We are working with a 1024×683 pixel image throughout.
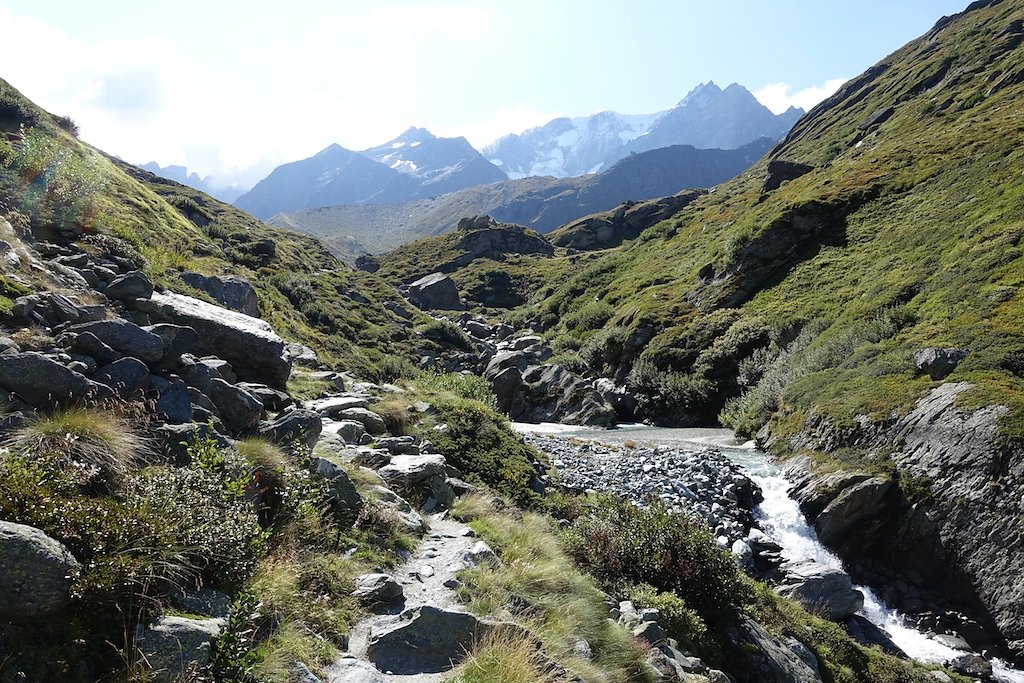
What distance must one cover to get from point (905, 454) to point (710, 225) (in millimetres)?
65659

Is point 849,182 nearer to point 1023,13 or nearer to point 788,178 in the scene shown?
point 788,178

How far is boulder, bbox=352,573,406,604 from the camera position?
6729mm

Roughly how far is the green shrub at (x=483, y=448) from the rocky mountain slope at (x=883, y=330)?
1110cm

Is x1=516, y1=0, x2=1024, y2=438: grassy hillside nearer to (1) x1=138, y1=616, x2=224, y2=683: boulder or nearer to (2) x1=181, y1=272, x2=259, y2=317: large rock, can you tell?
(1) x1=138, y1=616, x2=224, y2=683: boulder

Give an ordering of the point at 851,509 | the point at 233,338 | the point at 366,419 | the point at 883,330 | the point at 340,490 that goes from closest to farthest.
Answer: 1. the point at 340,490
2. the point at 233,338
3. the point at 366,419
4. the point at 851,509
5. the point at 883,330

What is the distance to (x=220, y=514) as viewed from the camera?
562 cm

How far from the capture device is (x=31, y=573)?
12.9 feet

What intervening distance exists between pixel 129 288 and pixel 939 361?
27.8 m

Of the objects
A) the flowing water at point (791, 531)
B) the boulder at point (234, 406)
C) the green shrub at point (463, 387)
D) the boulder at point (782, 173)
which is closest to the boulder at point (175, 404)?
the boulder at point (234, 406)

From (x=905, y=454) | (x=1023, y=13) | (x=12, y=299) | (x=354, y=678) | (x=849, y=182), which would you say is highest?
(x=1023, y=13)

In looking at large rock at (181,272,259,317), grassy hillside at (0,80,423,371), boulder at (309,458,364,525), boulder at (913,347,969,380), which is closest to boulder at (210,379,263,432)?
boulder at (309,458,364,525)

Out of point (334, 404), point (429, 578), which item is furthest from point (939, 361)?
point (429, 578)

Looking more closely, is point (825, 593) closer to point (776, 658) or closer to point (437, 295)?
point (776, 658)

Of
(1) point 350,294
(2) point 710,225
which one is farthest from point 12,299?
(2) point 710,225
